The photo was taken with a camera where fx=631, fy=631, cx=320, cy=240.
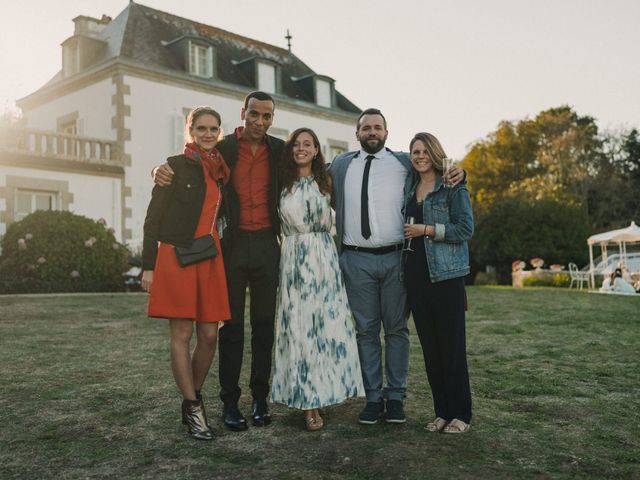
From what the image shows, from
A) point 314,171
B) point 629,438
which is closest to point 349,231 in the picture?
point 314,171

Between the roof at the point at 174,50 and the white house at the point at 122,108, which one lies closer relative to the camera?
the white house at the point at 122,108

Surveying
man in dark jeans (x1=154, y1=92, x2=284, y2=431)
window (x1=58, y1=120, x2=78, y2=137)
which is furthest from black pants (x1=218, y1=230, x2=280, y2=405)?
window (x1=58, y1=120, x2=78, y2=137)

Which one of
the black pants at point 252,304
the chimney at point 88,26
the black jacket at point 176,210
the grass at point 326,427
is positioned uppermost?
the chimney at point 88,26

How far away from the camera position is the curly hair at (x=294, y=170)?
3.80m

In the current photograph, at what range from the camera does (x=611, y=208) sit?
3048 cm

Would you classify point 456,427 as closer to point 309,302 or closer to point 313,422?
point 313,422

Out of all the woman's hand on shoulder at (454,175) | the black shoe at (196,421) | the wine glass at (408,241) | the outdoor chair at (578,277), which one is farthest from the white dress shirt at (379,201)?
the outdoor chair at (578,277)

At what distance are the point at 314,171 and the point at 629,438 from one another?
2264 mm

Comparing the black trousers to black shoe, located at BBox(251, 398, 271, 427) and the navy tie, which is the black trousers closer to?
the navy tie

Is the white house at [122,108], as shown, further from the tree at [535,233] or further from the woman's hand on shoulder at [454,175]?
the woman's hand on shoulder at [454,175]

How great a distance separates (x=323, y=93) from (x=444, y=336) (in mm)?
21589

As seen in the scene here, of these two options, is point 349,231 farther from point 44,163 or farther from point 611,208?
point 611,208

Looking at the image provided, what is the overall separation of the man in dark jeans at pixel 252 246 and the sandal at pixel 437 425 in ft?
3.02

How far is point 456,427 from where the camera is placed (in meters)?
3.39
